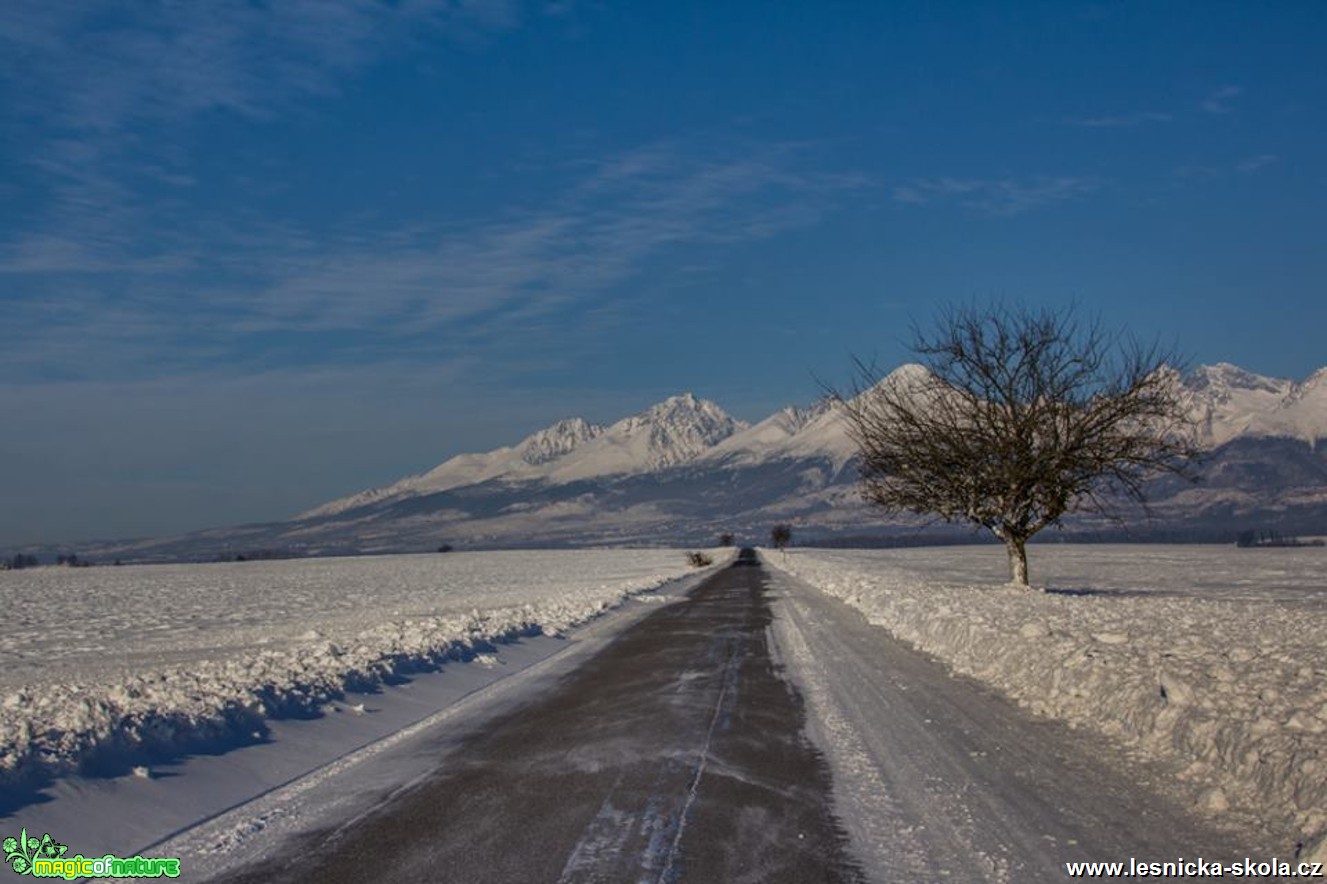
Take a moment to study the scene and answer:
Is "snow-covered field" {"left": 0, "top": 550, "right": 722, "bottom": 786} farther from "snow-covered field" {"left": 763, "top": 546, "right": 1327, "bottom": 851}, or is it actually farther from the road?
"snow-covered field" {"left": 763, "top": 546, "right": 1327, "bottom": 851}

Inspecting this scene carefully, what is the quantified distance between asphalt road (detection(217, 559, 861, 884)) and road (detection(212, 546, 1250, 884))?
0.9 inches

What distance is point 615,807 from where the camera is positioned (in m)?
8.01

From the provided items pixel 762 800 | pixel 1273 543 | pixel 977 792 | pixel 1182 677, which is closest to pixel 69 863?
pixel 762 800

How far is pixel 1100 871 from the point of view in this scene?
21.0 feet

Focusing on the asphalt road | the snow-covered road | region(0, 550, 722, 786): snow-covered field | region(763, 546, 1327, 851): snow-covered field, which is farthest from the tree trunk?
the asphalt road

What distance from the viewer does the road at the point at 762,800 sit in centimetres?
663

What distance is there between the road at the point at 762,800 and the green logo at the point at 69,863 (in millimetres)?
735

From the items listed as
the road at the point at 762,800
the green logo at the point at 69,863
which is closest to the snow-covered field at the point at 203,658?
the green logo at the point at 69,863

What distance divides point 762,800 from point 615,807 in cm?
109

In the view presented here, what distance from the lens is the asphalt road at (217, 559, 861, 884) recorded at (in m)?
6.57

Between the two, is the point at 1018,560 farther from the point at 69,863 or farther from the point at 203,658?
the point at 69,863

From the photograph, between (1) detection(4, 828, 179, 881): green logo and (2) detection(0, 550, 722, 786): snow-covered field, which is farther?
(2) detection(0, 550, 722, 786): snow-covered field

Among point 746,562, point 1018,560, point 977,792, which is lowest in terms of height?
point 746,562

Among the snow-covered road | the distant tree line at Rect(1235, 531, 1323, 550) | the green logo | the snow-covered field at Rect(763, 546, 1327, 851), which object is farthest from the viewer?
the distant tree line at Rect(1235, 531, 1323, 550)
